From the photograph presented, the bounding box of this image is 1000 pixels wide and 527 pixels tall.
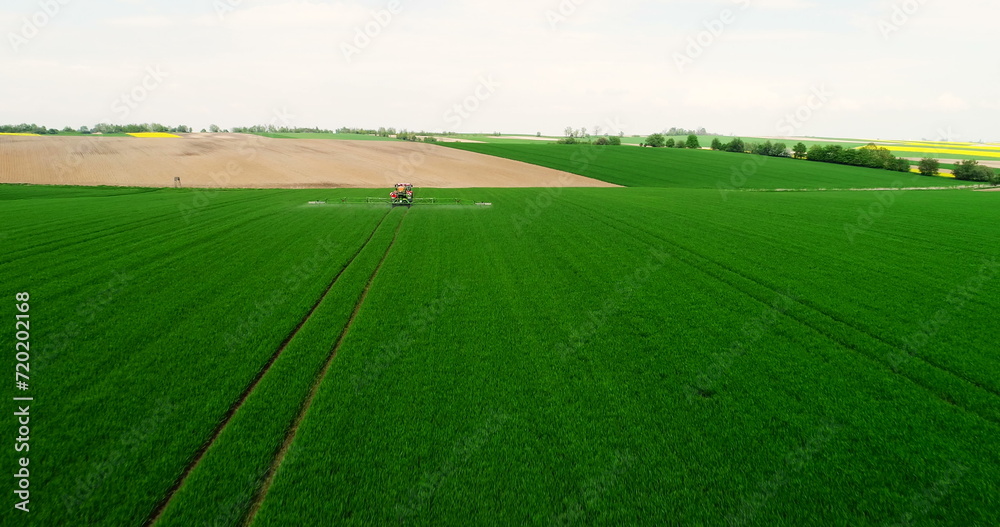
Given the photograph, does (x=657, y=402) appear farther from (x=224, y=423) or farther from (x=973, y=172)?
(x=973, y=172)

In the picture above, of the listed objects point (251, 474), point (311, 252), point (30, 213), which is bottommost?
point (251, 474)

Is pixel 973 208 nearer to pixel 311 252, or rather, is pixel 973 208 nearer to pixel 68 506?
pixel 311 252

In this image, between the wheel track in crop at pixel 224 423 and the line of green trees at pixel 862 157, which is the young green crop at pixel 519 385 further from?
the line of green trees at pixel 862 157

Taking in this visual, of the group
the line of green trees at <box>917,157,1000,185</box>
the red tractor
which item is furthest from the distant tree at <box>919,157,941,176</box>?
the red tractor

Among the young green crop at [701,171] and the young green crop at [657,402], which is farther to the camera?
the young green crop at [701,171]

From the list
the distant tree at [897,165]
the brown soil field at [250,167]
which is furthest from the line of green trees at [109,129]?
the distant tree at [897,165]

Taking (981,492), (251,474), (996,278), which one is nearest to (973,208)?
(996,278)

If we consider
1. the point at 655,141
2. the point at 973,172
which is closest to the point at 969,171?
the point at 973,172

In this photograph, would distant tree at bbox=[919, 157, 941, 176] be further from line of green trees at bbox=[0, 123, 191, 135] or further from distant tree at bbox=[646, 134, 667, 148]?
line of green trees at bbox=[0, 123, 191, 135]

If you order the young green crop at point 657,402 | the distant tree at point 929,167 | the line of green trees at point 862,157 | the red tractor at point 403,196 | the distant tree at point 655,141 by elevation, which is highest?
the distant tree at point 655,141
